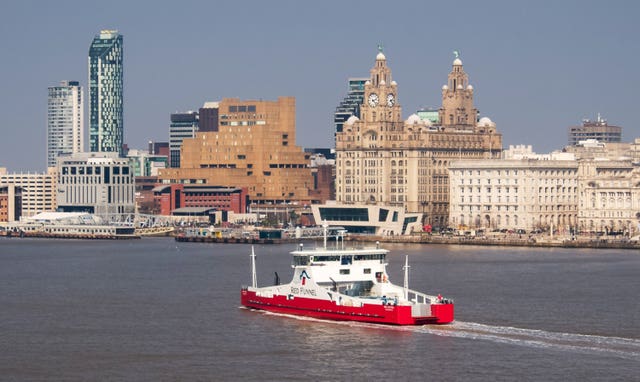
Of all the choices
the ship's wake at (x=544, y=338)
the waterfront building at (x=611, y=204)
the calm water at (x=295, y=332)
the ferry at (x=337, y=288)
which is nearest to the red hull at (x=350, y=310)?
the ferry at (x=337, y=288)

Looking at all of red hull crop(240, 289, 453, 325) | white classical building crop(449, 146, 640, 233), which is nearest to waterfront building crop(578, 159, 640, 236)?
white classical building crop(449, 146, 640, 233)

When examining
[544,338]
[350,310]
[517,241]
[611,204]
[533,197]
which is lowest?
[544,338]

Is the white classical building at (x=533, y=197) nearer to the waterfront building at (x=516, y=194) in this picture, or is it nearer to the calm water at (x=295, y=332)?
the waterfront building at (x=516, y=194)

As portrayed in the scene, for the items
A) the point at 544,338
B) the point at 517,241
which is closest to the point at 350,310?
the point at 544,338

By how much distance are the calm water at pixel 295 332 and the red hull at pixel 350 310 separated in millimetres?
674

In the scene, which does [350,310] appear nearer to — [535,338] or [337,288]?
[337,288]

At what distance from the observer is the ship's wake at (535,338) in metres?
72.4

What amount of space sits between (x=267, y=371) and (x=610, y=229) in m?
130

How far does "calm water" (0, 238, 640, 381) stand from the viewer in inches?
2692

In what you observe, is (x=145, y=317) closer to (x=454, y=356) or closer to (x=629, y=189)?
(x=454, y=356)

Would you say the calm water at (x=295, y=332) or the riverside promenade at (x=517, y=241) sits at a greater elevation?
the riverside promenade at (x=517, y=241)

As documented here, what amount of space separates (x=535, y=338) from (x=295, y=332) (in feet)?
41.1

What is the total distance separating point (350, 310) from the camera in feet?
268

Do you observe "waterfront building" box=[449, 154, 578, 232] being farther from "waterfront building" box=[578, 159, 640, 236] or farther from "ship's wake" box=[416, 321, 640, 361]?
Result: "ship's wake" box=[416, 321, 640, 361]
